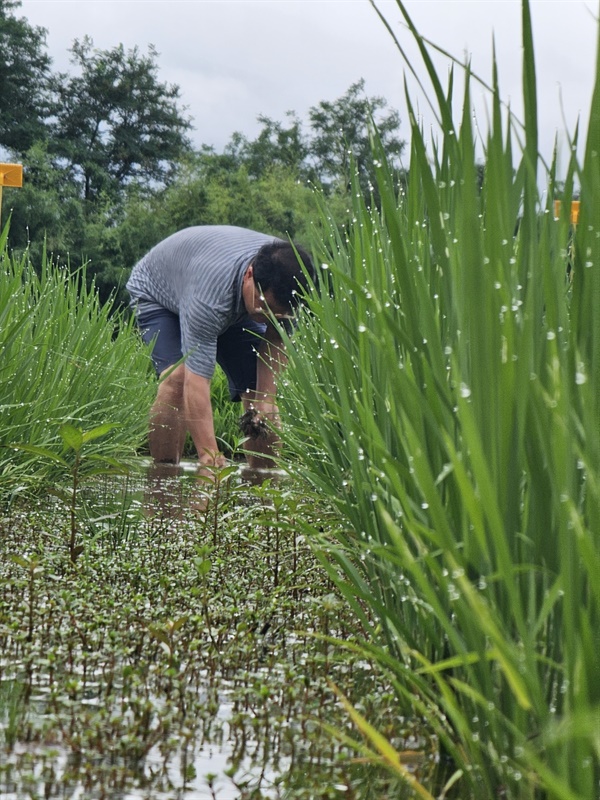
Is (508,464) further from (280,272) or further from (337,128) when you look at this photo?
(337,128)

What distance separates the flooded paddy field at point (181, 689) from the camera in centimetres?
148

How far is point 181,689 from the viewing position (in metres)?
1.79

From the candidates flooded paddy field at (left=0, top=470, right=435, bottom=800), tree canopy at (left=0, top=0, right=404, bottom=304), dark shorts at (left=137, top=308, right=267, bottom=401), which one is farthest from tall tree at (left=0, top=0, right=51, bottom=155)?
flooded paddy field at (left=0, top=470, right=435, bottom=800)

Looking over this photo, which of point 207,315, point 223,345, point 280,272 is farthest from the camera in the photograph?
point 223,345

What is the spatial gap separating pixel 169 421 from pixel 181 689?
564cm

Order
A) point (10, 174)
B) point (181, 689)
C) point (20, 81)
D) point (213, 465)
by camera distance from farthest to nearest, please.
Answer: point (20, 81) → point (10, 174) → point (213, 465) → point (181, 689)

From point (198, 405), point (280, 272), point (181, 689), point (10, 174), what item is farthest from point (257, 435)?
point (181, 689)

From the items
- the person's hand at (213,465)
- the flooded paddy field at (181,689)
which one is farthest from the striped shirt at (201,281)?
the flooded paddy field at (181,689)

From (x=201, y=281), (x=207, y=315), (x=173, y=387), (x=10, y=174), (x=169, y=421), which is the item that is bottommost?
(x=169, y=421)

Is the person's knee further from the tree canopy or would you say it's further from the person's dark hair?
Answer: the tree canopy

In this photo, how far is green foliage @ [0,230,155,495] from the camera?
421cm

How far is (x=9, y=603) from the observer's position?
248cm

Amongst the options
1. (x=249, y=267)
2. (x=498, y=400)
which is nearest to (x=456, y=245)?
(x=498, y=400)

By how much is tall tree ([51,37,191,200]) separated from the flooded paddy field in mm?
38414
